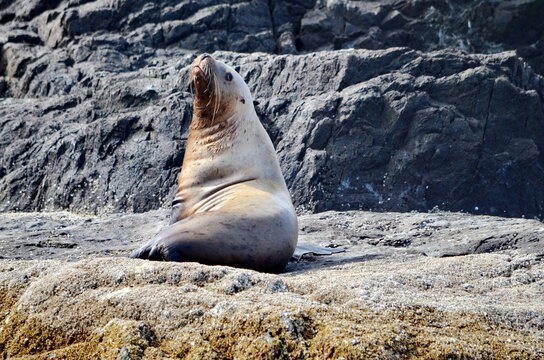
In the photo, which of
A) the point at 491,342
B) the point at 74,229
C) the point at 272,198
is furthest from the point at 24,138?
the point at 491,342

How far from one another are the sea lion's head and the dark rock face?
2.97 m

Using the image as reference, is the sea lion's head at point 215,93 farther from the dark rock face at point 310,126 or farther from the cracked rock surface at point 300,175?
the dark rock face at point 310,126

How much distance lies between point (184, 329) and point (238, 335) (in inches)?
11.7

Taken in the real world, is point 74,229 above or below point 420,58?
below

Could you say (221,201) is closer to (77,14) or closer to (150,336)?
(150,336)

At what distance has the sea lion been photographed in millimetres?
6570

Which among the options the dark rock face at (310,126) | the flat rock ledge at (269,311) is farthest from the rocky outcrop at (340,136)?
the flat rock ledge at (269,311)

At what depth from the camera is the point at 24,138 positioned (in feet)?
42.1

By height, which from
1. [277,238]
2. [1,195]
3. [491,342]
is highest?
[491,342]

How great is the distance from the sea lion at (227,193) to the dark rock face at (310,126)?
9.97ft

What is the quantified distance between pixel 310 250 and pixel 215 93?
177 centimetres

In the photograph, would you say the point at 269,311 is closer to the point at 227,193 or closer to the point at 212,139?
the point at 227,193

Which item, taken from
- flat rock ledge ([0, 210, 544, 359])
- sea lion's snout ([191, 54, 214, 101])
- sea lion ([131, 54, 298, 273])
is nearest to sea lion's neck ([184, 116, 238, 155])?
sea lion ([131, 54, 298, 273])

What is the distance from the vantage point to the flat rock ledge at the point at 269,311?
12.8 ft
